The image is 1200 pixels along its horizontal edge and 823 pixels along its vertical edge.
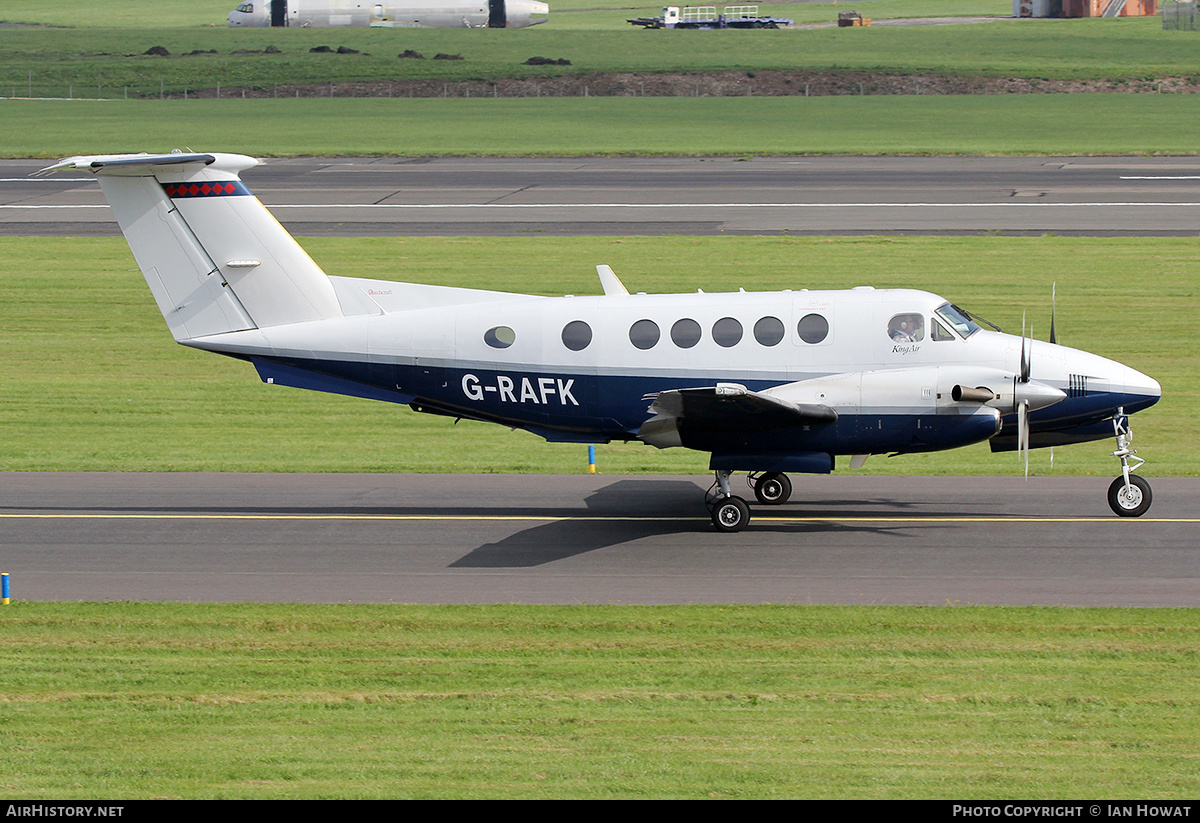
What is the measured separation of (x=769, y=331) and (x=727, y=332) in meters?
0.57

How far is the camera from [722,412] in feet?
56.5

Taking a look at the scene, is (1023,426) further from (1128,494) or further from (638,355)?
(638,355)

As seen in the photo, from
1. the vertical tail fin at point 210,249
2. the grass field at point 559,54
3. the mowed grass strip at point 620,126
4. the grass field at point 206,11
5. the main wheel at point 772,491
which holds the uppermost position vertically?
the grass field at point 206,11

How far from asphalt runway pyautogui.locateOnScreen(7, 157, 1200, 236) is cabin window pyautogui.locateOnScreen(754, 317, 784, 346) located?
78.1 feet

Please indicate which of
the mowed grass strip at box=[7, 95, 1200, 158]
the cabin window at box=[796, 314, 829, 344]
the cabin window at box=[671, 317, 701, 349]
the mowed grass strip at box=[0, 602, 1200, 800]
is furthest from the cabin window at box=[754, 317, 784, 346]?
the mowed grass strip at box=[7, 95, 1200, 158]

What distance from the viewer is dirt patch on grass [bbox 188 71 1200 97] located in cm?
8169

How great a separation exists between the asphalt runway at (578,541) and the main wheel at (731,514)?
0.25 meters

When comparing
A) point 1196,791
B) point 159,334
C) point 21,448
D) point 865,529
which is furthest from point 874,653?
point 159,334

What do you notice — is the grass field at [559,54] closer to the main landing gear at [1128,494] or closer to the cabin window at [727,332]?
the main landing gear at [1128,494]

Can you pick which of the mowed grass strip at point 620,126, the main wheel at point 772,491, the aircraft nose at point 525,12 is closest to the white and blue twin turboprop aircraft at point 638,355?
the main wheel at point 772,491

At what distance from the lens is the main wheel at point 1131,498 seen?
18234mm

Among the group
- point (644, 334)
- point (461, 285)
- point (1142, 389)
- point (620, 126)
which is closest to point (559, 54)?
point (620, 126)

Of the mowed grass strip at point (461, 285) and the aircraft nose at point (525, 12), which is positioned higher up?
the aircraft nose at point (525, 12)

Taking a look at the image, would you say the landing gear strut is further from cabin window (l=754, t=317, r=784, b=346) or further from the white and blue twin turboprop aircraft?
cabin window (l=754, t=317, r=784, b=346)
